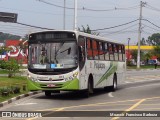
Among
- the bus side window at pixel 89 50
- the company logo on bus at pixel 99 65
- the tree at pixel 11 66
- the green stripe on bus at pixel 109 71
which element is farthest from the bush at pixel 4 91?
the tree at pixel 11 66

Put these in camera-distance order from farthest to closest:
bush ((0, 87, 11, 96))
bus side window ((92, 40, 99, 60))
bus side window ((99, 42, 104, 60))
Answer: bus side window ((99, 42, 104, 60)) < bus side window ((92, 40, 99, 60)) < bush ((0, 87, 11, 96))

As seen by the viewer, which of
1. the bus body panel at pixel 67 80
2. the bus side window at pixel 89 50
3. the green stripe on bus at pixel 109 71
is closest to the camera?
the bus body panel at pixel 67 80

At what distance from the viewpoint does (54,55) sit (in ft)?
68.9

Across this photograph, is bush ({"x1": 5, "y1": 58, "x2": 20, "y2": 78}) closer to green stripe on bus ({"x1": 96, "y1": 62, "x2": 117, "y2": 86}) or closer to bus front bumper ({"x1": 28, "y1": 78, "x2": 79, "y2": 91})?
green stripe on bus ({"x1": 96, "y1": 62, "x2": 117, "y2": 86})

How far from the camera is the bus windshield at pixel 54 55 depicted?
20781 millimetres

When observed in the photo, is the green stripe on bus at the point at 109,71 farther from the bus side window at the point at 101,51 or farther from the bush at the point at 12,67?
the bush at the point at 12,67

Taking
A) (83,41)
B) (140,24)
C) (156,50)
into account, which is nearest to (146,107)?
(83,41)

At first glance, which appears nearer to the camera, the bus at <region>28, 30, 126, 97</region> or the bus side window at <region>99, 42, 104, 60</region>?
the bus at <region>28, 30, 126, 97</region>

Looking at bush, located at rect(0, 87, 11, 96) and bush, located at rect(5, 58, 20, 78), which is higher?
bush, located at rect(5, 58, 20, 78)

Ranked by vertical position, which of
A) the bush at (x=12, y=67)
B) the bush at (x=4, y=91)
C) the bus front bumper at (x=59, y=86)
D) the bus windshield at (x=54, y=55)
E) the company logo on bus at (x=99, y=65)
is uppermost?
the bus windshield at (x=54, y=55)

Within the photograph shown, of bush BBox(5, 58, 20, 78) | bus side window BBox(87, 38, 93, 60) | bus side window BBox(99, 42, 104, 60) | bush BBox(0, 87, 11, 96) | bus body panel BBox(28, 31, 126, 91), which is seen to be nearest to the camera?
bus body panel BBox(28, 31, 126, 91)

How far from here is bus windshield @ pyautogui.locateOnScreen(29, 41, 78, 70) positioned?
2078cm

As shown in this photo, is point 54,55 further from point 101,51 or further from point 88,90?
point 101,51

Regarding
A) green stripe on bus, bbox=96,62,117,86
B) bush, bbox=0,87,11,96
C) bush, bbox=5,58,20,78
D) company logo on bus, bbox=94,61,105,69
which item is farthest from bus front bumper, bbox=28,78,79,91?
bush, bbox=5,58,20,78
